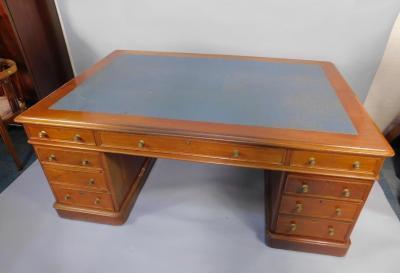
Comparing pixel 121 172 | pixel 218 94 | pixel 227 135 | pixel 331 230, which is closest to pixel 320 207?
pixel 331 230

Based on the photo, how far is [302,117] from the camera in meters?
1.03

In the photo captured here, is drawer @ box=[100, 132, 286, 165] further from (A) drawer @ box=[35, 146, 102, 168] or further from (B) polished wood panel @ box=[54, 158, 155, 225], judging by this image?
(B) polished wood panel @ box=[54, 158, 155, 225]

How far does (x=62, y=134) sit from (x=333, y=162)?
1.05 meters

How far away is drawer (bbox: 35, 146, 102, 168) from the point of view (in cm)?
119

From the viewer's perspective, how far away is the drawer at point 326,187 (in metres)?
1.04

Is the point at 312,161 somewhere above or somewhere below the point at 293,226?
above

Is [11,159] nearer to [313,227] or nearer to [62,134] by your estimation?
[62,134]

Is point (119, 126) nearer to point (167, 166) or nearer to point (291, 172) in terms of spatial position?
point (291, 172)

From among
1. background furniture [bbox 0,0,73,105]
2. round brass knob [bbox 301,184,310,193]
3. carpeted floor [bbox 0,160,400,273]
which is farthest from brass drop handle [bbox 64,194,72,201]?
round brass knob [bbox 301,184,310,193]

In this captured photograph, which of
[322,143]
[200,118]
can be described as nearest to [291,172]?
[322,143]

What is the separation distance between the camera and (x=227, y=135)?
958 mm

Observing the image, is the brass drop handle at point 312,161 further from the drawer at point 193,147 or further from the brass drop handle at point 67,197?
the brass drop handle at point 67,197

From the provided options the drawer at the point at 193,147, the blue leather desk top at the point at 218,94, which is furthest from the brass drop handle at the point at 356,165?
the drawer at the point at 193,147

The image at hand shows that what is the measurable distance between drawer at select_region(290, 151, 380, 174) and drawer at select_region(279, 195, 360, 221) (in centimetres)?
18
